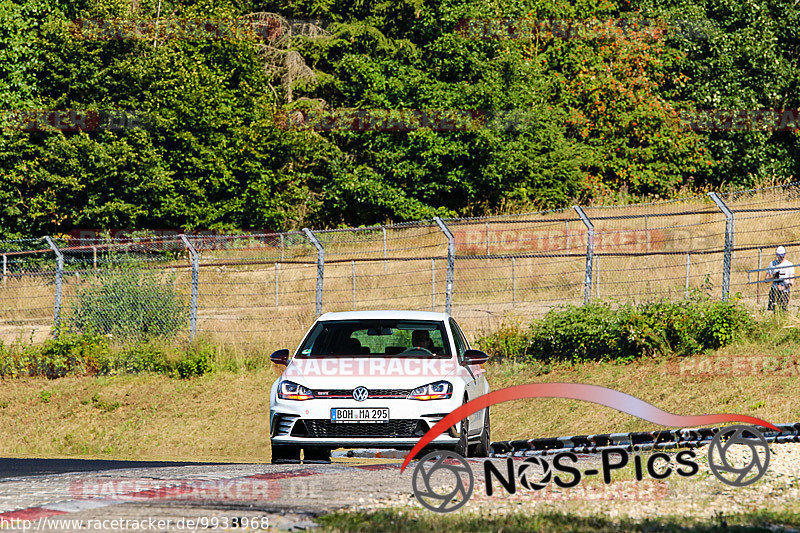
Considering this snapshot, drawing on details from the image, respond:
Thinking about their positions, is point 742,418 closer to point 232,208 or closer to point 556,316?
point 556,316

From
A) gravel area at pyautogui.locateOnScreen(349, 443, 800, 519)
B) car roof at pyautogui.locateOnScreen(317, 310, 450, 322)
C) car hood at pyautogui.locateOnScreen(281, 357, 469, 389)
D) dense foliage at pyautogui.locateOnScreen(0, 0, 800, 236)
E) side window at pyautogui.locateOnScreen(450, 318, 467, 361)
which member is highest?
dense foliage at pyautogui.locateOnScreen(0, 0, 800, 236)

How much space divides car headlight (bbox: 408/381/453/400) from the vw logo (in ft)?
1.49

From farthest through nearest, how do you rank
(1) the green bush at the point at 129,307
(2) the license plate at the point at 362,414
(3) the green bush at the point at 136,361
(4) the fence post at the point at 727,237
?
(1) the green bush at the point at 129,307, (3) the green bush at the point at 136,361, (4) the fence post at the point at 727,237, (2) the license plate at the point at 362,414

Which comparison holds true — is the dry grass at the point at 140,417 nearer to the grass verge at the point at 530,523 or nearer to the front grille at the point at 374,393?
the front grille at the point at 374,393

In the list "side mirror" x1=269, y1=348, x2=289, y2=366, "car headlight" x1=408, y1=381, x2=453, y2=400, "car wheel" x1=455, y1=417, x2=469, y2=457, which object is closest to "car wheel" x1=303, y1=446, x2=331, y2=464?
"side mirror" x1=269, y1=348, x2=289, y2=366

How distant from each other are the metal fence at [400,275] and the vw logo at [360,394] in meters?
8.98

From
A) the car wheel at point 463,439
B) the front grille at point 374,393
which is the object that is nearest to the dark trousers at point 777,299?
the car wheel at point 463,439

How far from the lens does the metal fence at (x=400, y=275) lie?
22672mm

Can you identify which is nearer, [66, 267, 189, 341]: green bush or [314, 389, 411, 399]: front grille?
[314, 389, 411, 399]: front grille

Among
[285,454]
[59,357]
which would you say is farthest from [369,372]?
[59,357]

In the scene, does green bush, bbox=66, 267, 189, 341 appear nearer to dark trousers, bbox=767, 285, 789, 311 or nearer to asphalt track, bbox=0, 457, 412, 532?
asphalt track, bbox=0, 457, 412, 532

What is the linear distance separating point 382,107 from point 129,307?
2421 centimetres

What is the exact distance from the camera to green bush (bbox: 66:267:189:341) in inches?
915

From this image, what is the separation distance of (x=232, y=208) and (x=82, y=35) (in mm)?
9188
